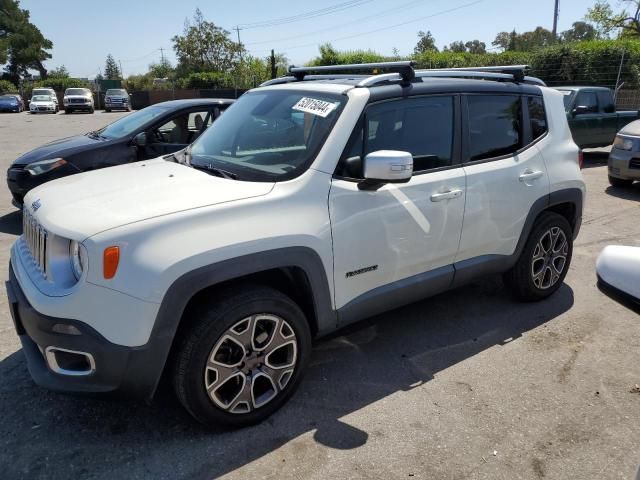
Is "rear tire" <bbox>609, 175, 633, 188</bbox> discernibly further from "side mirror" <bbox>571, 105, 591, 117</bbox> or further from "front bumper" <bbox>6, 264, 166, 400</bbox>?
"front bumper" <bbox>6, 264, 166, 400</bbox>

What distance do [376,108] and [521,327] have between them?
2.09 m

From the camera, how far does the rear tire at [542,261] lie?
422 centimetres

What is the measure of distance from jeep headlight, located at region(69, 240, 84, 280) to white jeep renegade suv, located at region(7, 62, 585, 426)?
0.02 meters

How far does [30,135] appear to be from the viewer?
1933cm

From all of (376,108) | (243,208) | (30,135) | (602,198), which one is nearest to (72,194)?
(243,208)

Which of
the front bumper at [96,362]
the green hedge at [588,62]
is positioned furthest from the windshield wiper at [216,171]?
the green hedge at [588,62]

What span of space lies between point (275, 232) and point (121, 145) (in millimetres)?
Answer: 4614

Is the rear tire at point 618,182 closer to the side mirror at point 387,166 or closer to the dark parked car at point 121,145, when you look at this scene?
the dark parked car at point 121,145

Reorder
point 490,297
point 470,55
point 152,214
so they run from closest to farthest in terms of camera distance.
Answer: point 152,214 < point 490,297 < point 470,55

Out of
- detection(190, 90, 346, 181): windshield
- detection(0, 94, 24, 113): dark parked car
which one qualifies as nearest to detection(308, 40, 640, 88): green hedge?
detection(190, 90, 346, 181): windshield

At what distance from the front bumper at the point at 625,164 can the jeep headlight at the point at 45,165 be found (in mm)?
8476

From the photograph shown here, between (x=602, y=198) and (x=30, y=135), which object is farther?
(x=30, y=135)

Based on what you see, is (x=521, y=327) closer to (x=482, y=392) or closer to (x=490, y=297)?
(x=490, y=297)

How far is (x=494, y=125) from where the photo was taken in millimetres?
3924
